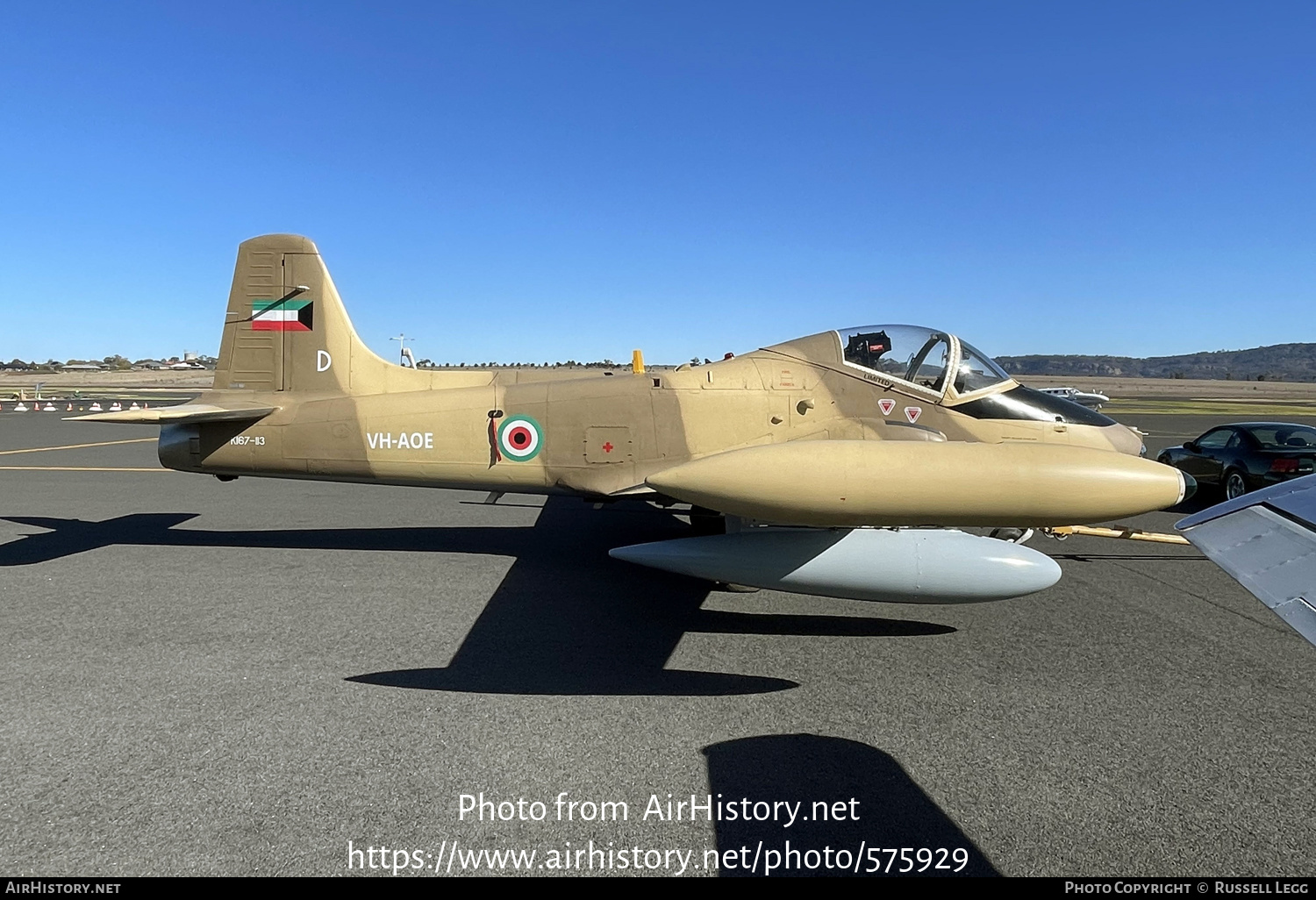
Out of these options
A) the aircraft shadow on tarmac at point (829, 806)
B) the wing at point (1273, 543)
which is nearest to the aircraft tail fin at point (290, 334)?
the aircraft shadow on tarmac at point (829, 806)

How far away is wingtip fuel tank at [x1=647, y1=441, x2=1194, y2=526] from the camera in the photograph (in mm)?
3920

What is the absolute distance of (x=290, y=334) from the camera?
6699mm

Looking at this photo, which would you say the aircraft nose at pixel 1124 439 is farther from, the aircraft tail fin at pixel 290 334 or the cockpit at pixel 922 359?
the aircraft tail fin at pixel 290 334

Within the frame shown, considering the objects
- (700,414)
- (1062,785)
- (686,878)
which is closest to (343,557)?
(700,414)

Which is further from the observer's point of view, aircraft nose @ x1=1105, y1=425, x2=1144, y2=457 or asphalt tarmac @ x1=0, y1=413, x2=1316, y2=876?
aircraft nose @ x1=1105, y1=425, x2=1144, y2=457

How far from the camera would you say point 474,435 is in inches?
240

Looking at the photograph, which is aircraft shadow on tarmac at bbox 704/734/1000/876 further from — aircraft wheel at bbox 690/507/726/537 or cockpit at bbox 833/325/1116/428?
cockpit at bbox 833/325/1116/428

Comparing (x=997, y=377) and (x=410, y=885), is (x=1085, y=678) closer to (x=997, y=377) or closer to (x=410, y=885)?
(x=997, y=377)

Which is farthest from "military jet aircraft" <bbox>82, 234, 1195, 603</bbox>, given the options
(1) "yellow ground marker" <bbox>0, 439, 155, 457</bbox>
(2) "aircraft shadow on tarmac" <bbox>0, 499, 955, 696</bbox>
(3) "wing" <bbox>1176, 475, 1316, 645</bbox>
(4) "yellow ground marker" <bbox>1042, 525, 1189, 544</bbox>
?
(1) "yellow ground marker" <bbox>0, 439, 155, 457</bbox>

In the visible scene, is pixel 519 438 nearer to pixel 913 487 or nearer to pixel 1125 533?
pixel 913 487

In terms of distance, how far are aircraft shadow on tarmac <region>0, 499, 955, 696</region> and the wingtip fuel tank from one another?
1117 mm

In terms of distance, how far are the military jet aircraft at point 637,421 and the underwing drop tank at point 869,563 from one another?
1cm

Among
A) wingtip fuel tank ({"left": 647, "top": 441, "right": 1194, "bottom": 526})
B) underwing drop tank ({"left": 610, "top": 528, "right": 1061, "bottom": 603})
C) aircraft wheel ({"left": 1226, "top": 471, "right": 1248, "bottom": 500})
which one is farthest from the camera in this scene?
aircraft wheel ({"left": 1226, "top": 471, "right": 1248, "bottom": 500})

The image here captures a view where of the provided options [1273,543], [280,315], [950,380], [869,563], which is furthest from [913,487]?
[280,315]
